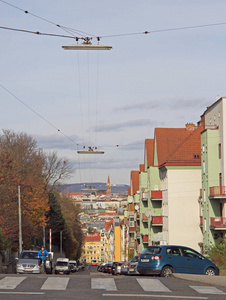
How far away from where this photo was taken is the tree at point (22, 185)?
57.3 metres

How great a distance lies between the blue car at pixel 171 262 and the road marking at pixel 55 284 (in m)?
7.53

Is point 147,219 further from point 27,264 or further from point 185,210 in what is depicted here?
point 27,264

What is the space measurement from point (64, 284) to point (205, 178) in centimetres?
3826

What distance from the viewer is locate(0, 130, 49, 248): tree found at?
57.3m

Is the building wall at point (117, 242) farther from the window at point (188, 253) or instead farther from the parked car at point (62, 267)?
the window at point (188, 253)

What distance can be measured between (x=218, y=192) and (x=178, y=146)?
1833 centimetres

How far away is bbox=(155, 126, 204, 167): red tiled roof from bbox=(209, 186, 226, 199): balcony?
42.0ft

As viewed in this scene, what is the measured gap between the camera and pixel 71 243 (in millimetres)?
108250

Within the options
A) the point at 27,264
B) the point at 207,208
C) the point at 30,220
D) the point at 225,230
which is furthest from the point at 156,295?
the point at 30,220

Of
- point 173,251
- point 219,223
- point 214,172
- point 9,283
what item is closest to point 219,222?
point 219,223

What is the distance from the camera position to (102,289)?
52.7 feet

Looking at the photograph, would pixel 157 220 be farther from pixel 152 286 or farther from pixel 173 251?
pixel 152 286

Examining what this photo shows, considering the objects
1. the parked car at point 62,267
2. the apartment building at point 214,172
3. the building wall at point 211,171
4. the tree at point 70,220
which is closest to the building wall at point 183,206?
the apartment building at point 214,172

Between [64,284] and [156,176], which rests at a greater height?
[156,176]
